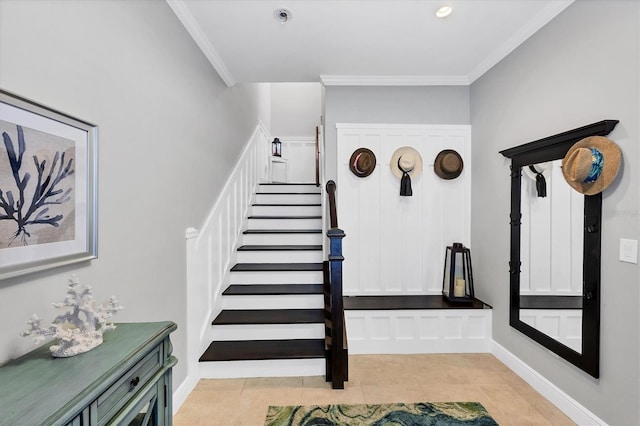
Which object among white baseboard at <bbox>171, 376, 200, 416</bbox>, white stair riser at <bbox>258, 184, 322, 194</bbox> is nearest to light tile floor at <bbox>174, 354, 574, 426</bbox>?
white baseboard at <bbox>171, 376, 200, 416</bbox>

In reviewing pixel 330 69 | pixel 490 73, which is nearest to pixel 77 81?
pixel 330 69

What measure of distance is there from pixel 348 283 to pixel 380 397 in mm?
1184

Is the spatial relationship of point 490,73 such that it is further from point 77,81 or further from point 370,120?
point 77,81

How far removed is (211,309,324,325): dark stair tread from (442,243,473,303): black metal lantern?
131cm

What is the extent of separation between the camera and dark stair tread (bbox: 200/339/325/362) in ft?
7.63

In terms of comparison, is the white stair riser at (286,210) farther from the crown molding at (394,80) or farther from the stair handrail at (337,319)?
the stair handrail at (337,319)

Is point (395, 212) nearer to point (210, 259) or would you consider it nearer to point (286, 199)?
point (286, 199)

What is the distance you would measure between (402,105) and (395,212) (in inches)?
44.8

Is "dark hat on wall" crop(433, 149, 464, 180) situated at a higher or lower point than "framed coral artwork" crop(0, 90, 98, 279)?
higher

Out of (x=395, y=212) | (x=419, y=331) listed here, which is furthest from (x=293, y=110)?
(x=419, y=331)

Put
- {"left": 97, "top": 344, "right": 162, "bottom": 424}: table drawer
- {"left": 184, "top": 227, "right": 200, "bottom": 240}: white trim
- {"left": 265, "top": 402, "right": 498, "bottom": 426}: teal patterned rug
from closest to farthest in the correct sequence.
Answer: {"left": 97, "top": 344, "right": 162, "bottom": 424}: table drawer → {"left": 265, "top": 402, "right": 498, "bottom": 426}: teal patterned rug → {"left": 184, "top": 227, "right": 200, "bottom": 240}: white trim

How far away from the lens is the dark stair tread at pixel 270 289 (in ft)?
9.06

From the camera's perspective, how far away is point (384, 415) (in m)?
1.96

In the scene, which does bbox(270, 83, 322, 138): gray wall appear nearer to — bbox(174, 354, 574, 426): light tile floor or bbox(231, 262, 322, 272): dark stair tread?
bbox(231, 262, 322, 272): dark stair tread
